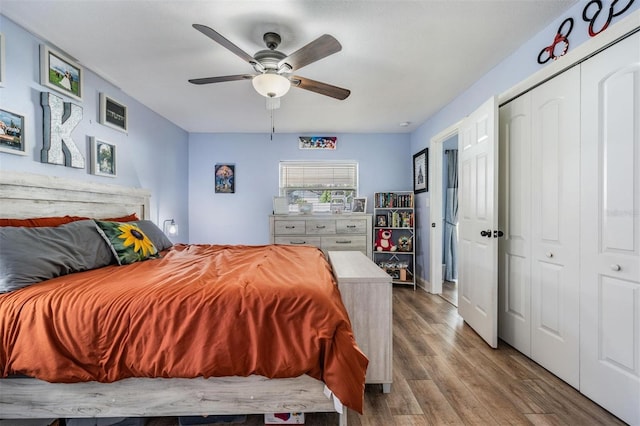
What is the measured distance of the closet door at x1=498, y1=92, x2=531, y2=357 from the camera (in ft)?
7.02

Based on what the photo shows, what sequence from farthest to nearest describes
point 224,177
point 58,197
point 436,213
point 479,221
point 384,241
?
point 224,177
point 384,241
point 436,213
point 479,221
point 58,197

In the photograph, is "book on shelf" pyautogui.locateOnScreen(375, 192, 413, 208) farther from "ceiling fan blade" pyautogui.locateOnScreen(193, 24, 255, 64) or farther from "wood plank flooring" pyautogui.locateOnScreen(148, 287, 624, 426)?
"ceiling fan blade" pyautogui.locateOnScreen(193, 24, 255, 64)

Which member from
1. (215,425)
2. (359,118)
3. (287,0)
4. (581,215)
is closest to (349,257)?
(215,425)

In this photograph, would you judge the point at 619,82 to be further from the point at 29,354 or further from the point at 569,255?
the point at 29,354

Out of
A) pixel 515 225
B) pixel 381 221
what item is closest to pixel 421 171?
pixel 381 221

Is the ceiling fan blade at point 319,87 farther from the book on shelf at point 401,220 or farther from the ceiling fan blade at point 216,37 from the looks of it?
the book on shelf at point 401,220

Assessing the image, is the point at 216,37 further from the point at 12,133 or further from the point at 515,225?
the point at 515,225

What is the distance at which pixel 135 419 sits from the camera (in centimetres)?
145

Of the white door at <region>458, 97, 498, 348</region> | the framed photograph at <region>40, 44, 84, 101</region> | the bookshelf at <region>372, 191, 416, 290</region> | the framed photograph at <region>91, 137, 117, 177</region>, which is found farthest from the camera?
the bookshelf at <region>372, 191, 416, 290</region>

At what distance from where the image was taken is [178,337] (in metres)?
1.25

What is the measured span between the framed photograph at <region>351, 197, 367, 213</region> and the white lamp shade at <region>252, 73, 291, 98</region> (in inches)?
102

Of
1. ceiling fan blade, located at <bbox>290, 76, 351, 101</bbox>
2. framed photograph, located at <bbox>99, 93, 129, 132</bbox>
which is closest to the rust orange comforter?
ceiling fan blade, located at <bbox>290, 76, 351, 101</bbox>

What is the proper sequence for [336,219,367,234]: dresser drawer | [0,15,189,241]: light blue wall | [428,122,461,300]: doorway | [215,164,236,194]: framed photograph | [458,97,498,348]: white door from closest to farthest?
[0,15,189,241]: light blue wall → [458,97,498,348]: white door → [428,122,461,300]: doorway → [336,219,367,234]: dresser drawer → [215,164,236,194]: framed photograph

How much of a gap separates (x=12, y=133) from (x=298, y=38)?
2.03m
